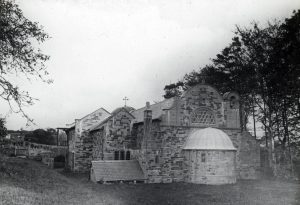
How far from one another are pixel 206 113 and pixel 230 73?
11900mm

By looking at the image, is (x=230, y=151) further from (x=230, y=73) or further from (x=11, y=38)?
(x=11, y=38)

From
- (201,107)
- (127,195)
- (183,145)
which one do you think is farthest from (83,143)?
(127,195)

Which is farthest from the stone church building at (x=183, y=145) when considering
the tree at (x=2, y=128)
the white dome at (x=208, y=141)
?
the tree at (x=2, y=128)

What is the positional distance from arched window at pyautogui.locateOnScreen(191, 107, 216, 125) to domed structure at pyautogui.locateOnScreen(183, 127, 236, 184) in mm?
2207

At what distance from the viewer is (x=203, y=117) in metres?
27.4

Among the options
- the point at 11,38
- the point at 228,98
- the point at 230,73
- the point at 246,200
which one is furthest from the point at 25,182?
the point at 230,73

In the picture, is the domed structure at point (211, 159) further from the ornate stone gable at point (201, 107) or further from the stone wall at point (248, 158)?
the stone wall at point (248, 158)

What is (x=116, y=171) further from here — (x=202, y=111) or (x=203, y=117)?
(x=202, y=111)

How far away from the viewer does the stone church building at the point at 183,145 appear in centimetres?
2398

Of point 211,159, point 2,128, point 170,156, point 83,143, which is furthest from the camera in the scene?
point 83,143

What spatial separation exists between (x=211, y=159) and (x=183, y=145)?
305cm

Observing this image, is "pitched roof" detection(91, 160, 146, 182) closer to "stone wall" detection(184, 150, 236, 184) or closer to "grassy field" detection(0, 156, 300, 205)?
"grassy field" detection(0, 156, 300, 205)

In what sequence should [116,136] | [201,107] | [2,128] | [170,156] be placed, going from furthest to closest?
1. [116,136]
2. [201,107]
3. [170,156]
4. [2,128]

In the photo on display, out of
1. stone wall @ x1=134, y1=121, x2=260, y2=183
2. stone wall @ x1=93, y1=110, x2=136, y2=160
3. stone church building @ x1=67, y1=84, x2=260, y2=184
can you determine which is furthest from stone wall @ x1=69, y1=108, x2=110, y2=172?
stone wall @ x1=134, y1=121, x2=260, y2=183
